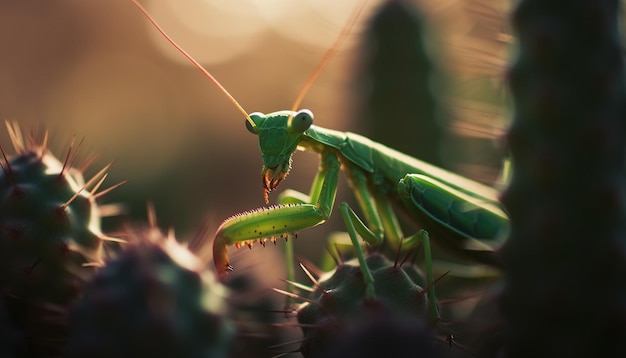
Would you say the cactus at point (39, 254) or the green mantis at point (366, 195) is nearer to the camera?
the cactus at point (39, 254)

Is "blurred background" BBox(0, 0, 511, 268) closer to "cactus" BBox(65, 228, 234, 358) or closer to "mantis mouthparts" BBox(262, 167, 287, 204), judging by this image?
"mantis mouthparts" BBox(262, 167, 287, 204)

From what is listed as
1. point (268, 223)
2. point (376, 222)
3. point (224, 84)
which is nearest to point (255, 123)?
point (268, 223)

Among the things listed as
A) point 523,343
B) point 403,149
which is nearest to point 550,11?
point 523,343

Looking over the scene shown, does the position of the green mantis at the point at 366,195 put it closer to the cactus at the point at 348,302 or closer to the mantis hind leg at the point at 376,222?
the mantis hind leg at the point at 376,222

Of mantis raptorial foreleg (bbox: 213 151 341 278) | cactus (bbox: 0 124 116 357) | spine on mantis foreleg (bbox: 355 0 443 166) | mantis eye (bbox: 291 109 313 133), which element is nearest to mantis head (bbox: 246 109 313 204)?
mantis eye (bbox: 291 109 313 133)

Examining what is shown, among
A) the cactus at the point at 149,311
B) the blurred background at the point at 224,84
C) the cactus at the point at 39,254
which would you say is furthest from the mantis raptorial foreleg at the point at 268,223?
the cactus at the point at 149,311

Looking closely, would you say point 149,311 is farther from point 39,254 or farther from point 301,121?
point 301,121

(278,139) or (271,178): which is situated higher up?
(278,139)
